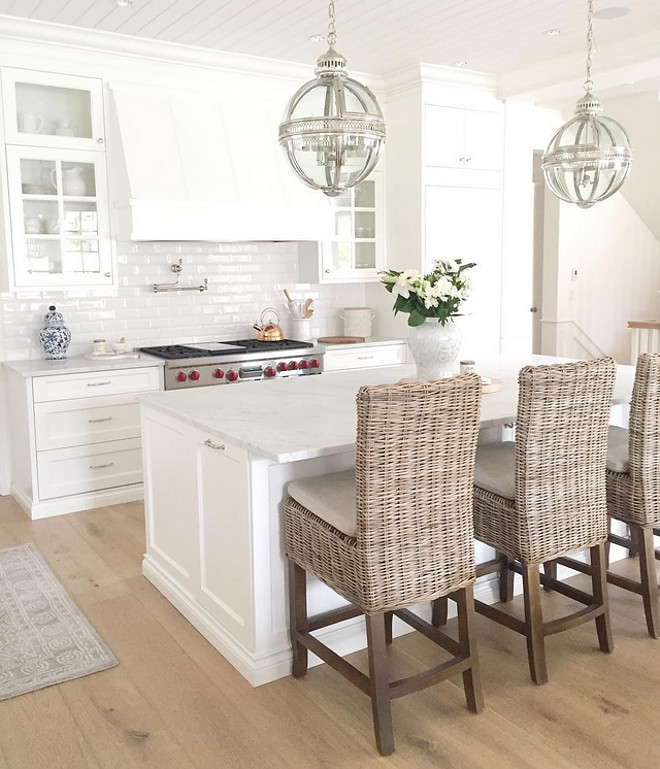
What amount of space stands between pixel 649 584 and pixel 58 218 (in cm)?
384

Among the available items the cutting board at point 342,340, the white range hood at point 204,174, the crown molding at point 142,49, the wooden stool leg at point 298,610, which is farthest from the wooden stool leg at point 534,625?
the crown molding at point 142,49

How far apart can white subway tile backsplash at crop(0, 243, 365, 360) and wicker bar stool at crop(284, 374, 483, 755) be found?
3.07 meters

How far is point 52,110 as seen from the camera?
470cm

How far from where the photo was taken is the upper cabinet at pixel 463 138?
5.60 metres

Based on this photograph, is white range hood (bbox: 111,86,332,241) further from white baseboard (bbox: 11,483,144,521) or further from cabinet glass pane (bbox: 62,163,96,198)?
white baseboard (bbox: 11,483,144,521)

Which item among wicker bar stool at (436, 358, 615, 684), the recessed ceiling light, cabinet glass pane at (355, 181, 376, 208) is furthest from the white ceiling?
wicker bar stool at (436, 358, 615, 684)

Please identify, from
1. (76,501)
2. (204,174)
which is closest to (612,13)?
(204,174)

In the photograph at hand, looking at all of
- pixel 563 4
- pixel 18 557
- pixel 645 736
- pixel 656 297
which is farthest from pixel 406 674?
pixel 656 297

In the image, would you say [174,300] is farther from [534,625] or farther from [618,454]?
[534,625]

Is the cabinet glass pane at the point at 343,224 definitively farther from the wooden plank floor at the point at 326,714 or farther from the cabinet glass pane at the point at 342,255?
the wooden plank floor at the point at 326,714

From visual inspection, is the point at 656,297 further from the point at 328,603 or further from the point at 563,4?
the point at 328,603

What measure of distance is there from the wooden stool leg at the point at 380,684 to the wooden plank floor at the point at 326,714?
50 millimetres

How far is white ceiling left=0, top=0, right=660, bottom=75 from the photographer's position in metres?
4.18

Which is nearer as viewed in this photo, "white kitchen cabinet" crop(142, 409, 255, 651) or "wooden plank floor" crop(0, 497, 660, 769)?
"wooden plank floor" crop(0, 497, 660, 769)
